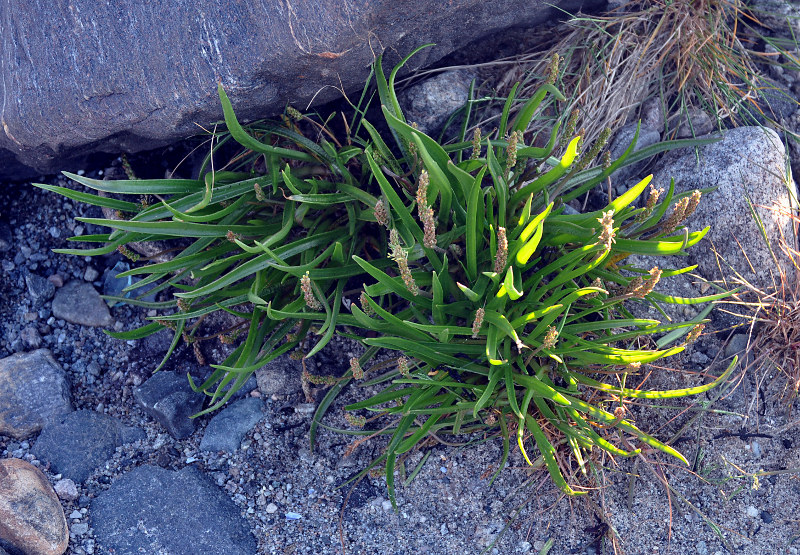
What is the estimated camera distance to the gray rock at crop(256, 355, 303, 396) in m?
2.23

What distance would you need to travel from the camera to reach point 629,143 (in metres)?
2.36

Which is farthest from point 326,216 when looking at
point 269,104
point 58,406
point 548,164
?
point 58,406

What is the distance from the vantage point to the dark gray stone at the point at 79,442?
2.12 m

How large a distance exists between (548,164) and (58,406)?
6.39ft

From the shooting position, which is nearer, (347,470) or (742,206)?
(347,470)

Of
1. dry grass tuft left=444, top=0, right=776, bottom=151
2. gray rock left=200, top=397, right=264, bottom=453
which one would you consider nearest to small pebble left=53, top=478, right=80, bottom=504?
gray rock left=200, top=397, right=264, bottom=453

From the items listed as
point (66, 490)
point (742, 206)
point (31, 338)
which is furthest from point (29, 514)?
point (742, 206)

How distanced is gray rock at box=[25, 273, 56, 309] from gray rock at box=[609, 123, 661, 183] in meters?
2.28

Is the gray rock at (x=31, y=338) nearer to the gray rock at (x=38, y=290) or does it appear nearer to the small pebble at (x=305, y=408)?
the gray rock at (x=38, y=290)

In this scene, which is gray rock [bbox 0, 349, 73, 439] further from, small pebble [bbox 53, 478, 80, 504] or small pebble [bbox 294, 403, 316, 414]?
small pebble [bbox 294, 403, 316, 414]

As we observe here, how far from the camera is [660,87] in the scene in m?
2.39

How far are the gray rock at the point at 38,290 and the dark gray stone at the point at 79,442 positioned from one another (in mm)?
538

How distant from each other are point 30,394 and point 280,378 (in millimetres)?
906

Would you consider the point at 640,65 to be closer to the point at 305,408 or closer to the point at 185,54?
the point at 185,54
